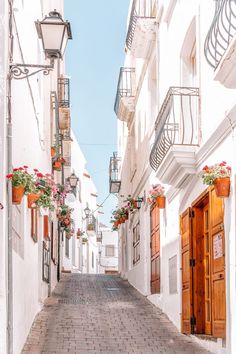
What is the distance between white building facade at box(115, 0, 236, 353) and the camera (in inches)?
383

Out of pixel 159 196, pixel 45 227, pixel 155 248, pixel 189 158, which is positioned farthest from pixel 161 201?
pixel 189 158

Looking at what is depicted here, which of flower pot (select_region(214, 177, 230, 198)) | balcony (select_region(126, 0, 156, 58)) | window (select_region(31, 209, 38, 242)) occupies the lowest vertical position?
window (select_region(31, 209, 38, 242))

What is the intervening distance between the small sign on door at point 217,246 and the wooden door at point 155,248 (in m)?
6.13

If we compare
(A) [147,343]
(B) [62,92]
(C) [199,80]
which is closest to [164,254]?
(A) [147,343]

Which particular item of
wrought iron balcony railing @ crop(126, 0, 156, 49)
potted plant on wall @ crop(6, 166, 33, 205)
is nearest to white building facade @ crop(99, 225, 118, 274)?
wrought iron balcony railing @ crop(126, 0, 156, 49)

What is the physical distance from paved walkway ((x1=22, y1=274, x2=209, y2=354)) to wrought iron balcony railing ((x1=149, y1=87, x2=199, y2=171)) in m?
3.10

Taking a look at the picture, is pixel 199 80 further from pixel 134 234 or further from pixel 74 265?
pixel 74 265

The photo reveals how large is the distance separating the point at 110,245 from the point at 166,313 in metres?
45.7

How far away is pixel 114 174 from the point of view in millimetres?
31469

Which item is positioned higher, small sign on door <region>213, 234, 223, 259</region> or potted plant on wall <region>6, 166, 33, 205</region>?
potted plant on wall <region>6, 166, 33, 205</region>

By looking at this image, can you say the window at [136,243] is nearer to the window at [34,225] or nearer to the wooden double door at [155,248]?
the wooden double door at [155,248]

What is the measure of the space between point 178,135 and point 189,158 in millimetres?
1236

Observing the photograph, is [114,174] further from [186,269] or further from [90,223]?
[186,269]

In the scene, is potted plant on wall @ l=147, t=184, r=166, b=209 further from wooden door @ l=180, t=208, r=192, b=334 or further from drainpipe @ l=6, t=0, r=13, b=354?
drainpipe @ l=6, t=0, r=13, b=354
